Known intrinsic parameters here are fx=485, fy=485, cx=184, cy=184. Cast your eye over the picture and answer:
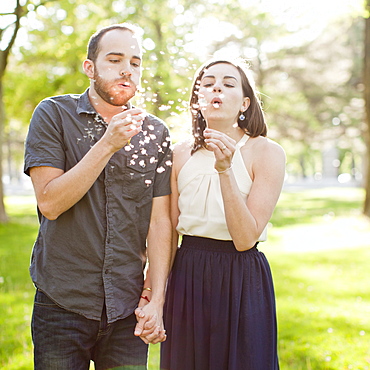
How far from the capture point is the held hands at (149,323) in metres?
2.49

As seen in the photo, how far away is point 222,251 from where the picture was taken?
2912 millimetres

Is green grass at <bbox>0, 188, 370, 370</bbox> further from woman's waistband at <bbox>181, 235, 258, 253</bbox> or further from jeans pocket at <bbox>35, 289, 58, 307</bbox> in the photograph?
jeans pocket at <bbox>35, 289, 58, 307</bbox>

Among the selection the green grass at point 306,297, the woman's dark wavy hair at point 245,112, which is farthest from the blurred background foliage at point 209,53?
the green grass at point 306,297

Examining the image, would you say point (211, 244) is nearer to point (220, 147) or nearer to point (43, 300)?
point (220, 147)

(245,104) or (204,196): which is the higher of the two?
(245,104)

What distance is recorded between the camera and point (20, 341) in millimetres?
5207

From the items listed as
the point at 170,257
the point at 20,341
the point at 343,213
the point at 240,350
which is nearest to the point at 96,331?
the point at 170,257

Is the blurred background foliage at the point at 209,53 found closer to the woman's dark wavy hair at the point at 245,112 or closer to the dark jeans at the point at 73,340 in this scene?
the woman's dark wavy hair at the point at 245,112

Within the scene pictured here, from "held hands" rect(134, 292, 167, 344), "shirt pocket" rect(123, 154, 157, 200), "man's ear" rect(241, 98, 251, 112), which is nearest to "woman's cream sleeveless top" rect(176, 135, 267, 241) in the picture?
"man's ear" rect(241, 98, 251, 112)

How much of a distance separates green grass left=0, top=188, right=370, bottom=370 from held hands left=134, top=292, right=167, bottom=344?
247 cm

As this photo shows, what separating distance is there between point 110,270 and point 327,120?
89.2ft

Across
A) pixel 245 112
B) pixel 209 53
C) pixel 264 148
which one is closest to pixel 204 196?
pixel 264 148

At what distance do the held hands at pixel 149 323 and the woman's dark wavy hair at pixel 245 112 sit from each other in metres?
1.02

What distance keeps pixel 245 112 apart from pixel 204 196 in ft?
1.95
